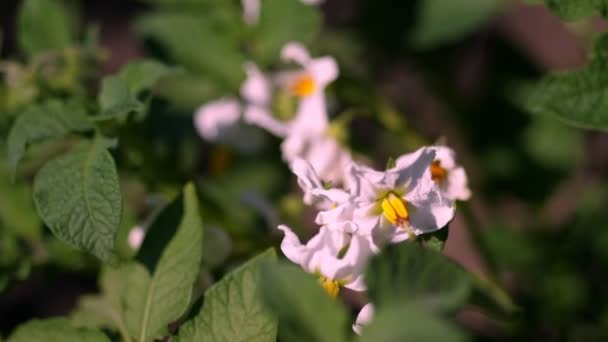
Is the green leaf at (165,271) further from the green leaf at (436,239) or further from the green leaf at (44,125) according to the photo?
the green leaf at (436,239)

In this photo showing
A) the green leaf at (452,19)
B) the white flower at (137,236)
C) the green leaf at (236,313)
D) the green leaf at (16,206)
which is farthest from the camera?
the green leaf at (452,19)

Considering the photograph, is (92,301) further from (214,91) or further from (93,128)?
(214,91)

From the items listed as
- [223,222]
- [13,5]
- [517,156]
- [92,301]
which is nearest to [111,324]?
[92,301]

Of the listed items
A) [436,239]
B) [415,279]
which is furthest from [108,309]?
[415,279]

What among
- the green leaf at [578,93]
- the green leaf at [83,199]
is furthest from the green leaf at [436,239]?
the green leaf at [83,199]

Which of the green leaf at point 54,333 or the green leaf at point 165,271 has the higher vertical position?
the green leaf at point 165,271

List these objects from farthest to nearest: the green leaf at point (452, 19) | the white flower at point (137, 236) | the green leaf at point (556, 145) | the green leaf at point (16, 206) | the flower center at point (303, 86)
Answer: the green leaf at point (556, 145), the green leaf at point (452, 19), the flower center at point (303, 86), the green leaf at point (16, 206), the white flower at point (137, 236)
